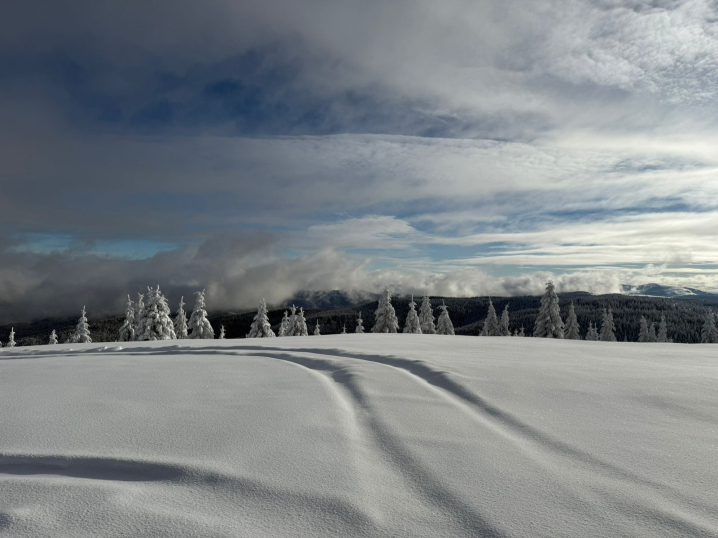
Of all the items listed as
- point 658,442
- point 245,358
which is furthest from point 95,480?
point 245,358

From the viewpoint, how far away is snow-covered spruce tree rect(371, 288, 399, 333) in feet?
142

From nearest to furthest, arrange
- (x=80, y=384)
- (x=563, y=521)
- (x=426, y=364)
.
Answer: (x=563, y=521)
(x=80, y=384)
(x=426, y=364)

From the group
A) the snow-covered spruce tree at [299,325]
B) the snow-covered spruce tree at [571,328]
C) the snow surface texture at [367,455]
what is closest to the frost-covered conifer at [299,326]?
the snow-covered spruce tree at [299,325]

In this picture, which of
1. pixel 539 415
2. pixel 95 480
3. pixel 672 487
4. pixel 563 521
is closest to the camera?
pixel 563 521

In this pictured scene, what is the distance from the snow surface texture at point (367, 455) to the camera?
Result: 2.28 m

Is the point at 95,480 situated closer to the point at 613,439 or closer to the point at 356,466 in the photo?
the point at 356,466

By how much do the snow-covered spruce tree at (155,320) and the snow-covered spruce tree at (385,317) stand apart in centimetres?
2131

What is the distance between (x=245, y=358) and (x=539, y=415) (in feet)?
20.0

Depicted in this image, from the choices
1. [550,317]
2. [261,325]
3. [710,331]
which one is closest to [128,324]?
[261,325]

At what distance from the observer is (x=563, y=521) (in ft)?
7.39

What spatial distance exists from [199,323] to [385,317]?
21.0 m

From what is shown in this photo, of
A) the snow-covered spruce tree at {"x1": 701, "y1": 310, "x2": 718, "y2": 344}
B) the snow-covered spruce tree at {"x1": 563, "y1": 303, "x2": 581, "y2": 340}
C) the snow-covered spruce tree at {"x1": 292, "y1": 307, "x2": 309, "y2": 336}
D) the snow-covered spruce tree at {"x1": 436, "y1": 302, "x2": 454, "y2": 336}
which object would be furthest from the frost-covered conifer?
the snow-covered spruce tree at {"x1": 701, "y1": 310, "x2": 718, "y2": 344}

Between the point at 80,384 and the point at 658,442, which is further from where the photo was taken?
the point at 80,384

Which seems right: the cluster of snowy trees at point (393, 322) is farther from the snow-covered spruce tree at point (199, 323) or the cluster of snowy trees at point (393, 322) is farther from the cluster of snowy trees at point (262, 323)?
the snow-covered spruce tree at point (199, 323)
